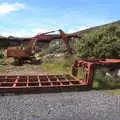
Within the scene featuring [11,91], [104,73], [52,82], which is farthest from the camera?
[104,73]

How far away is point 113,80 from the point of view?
35.6 feet

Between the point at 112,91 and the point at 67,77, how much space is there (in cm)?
231

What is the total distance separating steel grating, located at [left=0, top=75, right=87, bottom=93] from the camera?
882 centimetres

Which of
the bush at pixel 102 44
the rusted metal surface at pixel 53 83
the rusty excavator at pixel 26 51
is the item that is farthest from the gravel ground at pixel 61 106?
the rusty excavator at pixel 26 51

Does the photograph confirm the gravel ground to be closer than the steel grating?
Yes

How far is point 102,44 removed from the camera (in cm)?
1333

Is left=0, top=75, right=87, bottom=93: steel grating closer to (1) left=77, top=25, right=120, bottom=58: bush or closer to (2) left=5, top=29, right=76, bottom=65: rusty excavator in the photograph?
(1) left=77, top=25, right=120, bottom=58: bush

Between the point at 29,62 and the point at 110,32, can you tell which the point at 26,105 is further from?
the point at 29,62

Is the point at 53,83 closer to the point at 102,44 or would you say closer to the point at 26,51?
the point at 102,44

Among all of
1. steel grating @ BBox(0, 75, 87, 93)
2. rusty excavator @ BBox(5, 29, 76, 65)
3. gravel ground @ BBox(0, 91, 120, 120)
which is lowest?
gravel ground @ BBox(0, 91, 120, 120)

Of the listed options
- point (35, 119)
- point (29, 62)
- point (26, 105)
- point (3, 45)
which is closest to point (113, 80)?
point (26, 105)

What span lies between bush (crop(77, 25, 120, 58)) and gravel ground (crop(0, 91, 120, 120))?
4.33m

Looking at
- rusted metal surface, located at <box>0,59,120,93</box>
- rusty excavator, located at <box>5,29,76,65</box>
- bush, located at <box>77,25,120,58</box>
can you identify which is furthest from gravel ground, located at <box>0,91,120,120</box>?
rusty excavator, located at <box>5,29,76,65</box>

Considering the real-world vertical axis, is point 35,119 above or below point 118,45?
below
